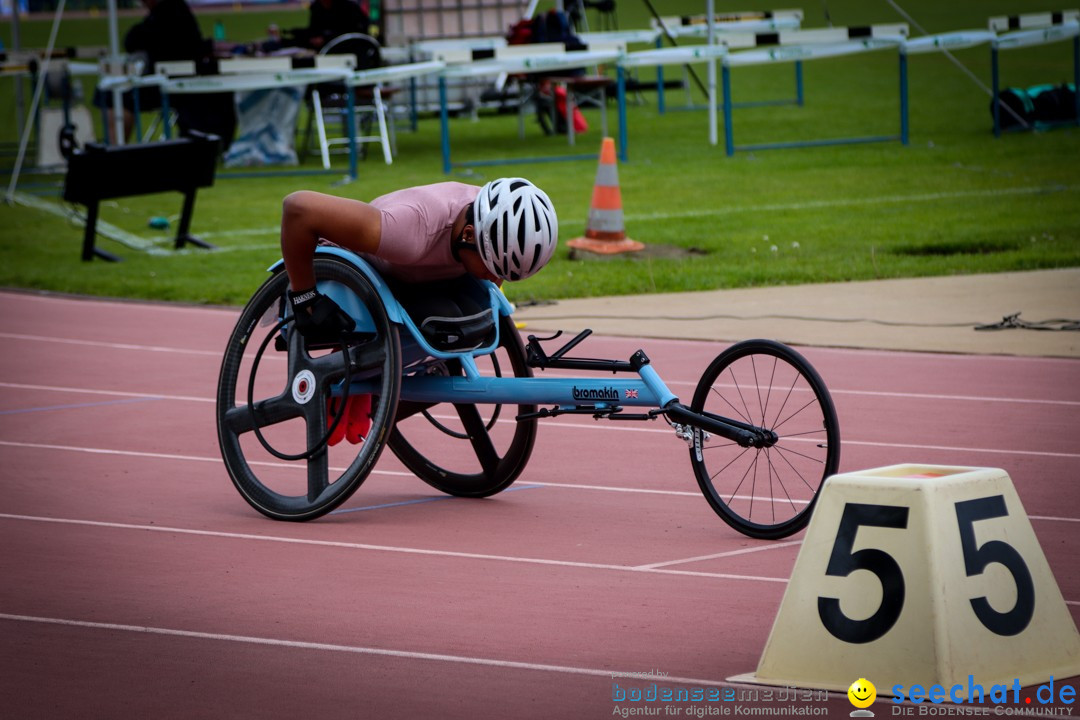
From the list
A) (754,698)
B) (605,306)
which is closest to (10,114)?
(605,306)

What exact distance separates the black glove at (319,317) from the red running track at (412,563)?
827 mm

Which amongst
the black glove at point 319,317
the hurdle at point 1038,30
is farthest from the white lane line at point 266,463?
the hurdle at point 1038,30

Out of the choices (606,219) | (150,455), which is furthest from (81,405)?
(606,219)

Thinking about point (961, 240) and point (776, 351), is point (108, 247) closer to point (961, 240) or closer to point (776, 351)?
point (961, 240)

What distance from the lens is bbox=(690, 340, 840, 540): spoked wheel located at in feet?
19.5

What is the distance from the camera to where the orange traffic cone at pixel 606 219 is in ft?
46.0

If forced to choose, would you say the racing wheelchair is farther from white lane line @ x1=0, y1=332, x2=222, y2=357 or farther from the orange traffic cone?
the orange traffic cone

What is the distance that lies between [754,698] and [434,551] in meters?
2.06

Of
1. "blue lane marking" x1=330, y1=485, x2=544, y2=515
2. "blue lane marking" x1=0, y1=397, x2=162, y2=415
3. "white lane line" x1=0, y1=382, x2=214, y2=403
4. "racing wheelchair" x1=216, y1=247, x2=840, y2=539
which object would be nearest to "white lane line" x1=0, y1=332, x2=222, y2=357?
"white lane line" x1=0, y1=382, x2=214, y2=403

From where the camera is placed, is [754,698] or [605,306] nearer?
[754,698]

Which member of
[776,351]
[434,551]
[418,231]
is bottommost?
[434,551]

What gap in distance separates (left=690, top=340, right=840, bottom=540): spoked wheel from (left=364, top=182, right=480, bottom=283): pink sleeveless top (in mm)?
1173

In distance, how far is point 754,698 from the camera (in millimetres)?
4371

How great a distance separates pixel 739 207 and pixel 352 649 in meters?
12.5
